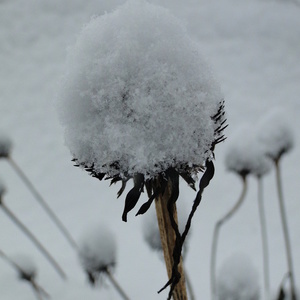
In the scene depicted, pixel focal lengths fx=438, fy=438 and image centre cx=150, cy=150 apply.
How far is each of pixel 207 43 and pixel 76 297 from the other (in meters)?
0.94

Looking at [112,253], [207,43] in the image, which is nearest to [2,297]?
[112,253]

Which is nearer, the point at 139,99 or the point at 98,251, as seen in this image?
the point at 139,99

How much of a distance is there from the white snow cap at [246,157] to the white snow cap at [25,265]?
0.62 feet

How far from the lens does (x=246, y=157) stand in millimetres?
366

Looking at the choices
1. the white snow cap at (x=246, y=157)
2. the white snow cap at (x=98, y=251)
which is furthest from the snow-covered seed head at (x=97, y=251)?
the white snow cap at (x=246, y=157)

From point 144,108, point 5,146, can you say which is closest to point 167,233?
point 144,108

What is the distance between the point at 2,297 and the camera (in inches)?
15.9

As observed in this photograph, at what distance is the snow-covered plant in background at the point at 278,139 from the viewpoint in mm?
354

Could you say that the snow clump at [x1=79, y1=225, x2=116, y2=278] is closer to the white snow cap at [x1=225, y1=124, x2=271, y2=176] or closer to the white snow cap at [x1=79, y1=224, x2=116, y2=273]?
the white snow cap at [x1=79, y1=224, x2=116, y2=273]

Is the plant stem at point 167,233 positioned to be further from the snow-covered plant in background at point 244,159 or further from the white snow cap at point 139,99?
the snow-covered plant in background at point 244,159

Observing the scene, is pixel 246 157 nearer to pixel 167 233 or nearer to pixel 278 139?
pixel 278 139

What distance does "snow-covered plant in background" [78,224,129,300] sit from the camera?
33 centimetres

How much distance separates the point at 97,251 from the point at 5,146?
17 centimetres

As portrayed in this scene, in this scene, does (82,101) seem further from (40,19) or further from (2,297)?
(40,19)
